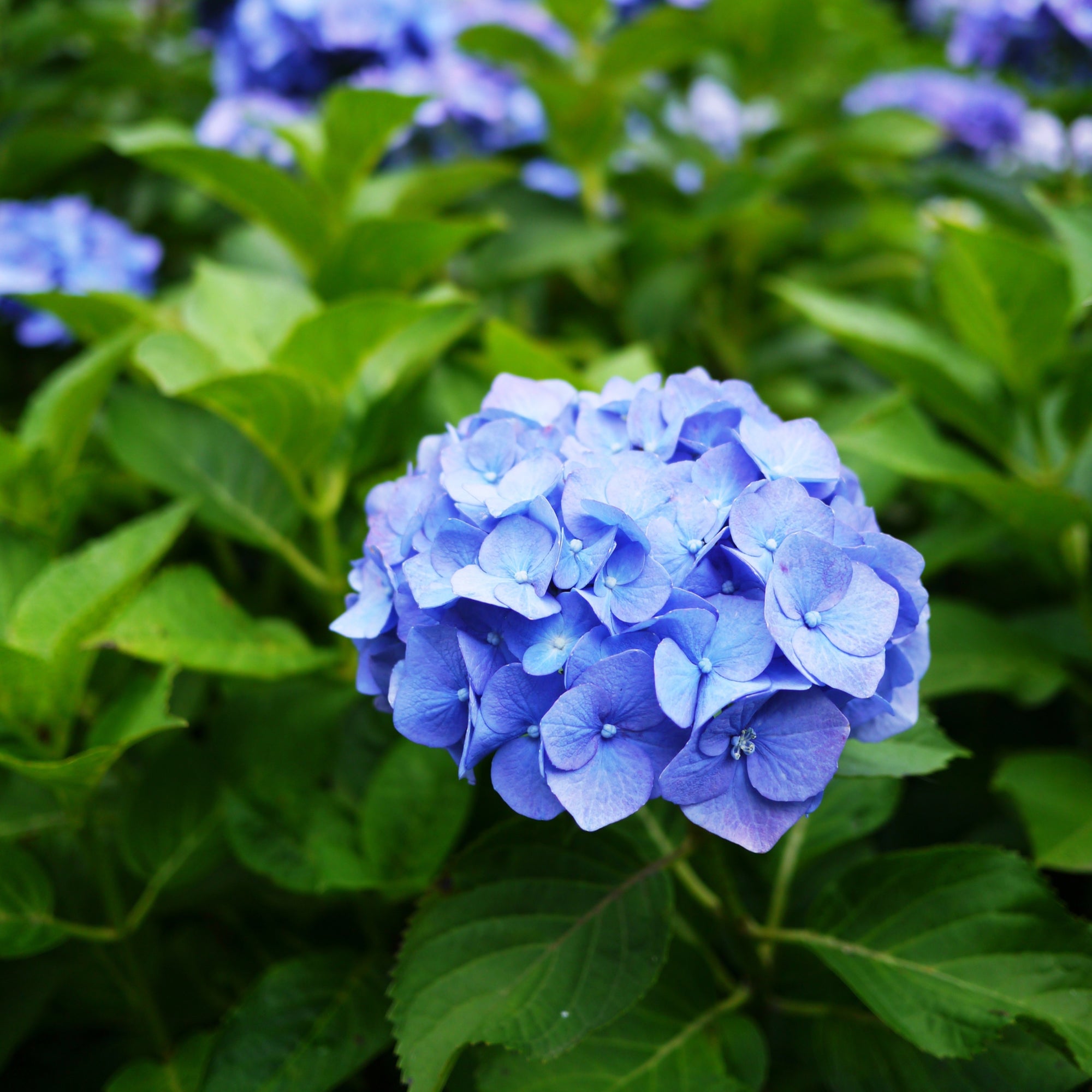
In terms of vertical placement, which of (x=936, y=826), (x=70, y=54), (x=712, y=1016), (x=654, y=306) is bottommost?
(x=936, y=826)

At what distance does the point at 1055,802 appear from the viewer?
120cm

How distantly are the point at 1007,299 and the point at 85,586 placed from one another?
1.35 metres

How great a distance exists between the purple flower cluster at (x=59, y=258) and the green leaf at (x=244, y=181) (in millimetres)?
285

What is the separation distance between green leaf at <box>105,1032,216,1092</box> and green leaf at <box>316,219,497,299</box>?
112 centimetres

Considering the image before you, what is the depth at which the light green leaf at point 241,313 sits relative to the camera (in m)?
1.34

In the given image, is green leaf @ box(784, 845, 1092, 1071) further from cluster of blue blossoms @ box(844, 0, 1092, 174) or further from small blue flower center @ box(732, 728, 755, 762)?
cluster of blue blossoms @ box(844, 0, 1092, 174)

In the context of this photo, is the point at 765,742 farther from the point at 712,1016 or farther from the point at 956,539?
the point at 956,539

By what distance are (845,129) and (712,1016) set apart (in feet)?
6.27

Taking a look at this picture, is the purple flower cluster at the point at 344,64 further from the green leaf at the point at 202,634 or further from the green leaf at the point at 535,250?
A: the green leaf at the point at 202,634

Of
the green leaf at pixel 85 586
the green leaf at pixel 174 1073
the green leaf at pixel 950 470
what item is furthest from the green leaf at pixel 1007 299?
the green leaf at pixel 174 1073

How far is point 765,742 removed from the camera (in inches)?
29.2

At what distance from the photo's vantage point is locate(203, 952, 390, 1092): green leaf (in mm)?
1015

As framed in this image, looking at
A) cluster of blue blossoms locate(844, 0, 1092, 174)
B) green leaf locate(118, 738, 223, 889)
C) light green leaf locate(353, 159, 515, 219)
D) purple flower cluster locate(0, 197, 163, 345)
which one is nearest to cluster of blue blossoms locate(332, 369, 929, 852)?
green leaf locate(118, 738, 223, 889)

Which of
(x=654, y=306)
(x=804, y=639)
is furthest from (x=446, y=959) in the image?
Answer: (x=654, y=306)
